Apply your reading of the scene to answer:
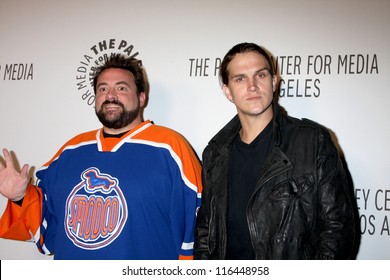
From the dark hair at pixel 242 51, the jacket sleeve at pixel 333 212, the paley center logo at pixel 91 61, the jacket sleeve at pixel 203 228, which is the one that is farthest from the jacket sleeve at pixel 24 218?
the jacket sleeve at pixel 333 212

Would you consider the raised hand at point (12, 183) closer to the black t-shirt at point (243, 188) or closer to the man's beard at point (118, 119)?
the man's beard at point (118, 119)

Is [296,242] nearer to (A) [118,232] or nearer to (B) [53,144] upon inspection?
(A) [118,232]

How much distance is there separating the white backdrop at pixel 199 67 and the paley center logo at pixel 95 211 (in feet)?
2.28

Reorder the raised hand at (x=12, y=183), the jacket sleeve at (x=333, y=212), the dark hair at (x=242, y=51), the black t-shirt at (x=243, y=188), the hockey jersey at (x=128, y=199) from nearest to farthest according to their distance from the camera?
1. the jacket sleeve at (x=333, y=212)
2. the black t-shirt at (x=243, y=188)
3. the dark hair at (x=242, y=51)
4. the hockey jersey at (x=128, y=199)
5. the raised hand at (x=12, y=183)

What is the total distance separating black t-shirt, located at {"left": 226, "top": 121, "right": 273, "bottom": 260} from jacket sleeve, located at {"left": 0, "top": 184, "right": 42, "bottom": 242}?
Answer: 1.18 meters

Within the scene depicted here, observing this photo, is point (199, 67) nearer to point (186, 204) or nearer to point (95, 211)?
point (186, 204)

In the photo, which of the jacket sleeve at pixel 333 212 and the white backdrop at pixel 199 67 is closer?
the jacket sleeve at pixel 333 212

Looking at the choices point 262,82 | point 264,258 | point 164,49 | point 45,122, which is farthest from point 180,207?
point 45,122

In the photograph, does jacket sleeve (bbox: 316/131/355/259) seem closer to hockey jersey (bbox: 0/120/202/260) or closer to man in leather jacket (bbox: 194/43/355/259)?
man in leather jacket (bbox: 194/43/355/259)

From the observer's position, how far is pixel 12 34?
2.69 m

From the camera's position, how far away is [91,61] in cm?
250

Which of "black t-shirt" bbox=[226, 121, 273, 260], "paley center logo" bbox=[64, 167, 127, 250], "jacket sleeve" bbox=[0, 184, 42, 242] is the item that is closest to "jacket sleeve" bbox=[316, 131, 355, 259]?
"black t-shirt" bbox=[226, 121, 273, 260]

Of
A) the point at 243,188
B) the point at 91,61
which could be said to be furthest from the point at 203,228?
the point at 91,61

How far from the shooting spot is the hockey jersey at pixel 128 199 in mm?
1753
